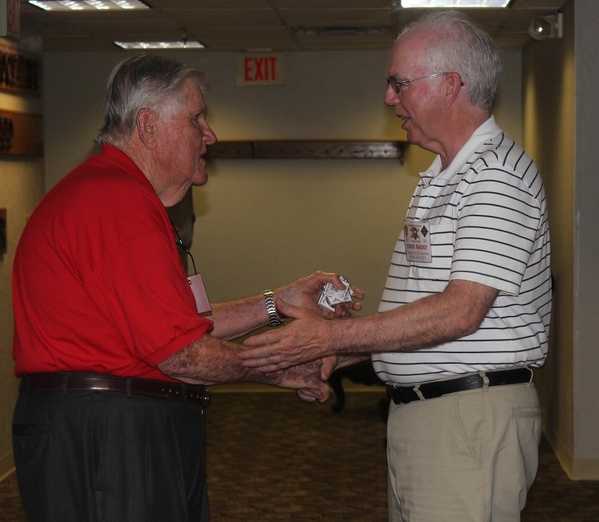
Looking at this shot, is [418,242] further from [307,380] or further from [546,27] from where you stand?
Answer: [546,27]

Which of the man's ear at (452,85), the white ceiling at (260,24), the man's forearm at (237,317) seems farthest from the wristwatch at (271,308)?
the white ceiling at (260,24)

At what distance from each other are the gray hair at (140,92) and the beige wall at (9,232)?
11.2ft

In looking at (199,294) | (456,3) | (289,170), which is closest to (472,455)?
(199,294)

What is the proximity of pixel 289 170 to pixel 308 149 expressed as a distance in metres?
0.29

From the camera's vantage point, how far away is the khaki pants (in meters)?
2.16

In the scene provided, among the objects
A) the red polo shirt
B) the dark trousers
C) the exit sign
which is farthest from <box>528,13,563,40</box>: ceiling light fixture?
the dark trousers

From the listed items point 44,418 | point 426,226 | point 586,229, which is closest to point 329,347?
point 426,226

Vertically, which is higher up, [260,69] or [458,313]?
[260,69]

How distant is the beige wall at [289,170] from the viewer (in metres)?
8.11

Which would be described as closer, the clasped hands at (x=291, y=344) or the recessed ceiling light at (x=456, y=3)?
the clasped hands at (x=291, y=344)

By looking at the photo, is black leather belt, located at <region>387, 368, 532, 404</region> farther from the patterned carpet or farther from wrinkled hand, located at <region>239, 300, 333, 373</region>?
the patterned carpet

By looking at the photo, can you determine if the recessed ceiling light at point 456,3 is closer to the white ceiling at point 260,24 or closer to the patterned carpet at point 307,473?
the white ceiling at point 260,24

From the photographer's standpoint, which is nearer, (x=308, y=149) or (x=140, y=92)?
(x=140, y=92)

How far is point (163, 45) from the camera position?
7.58m
